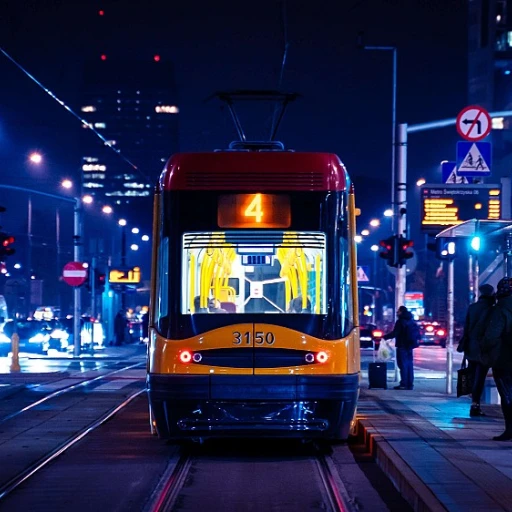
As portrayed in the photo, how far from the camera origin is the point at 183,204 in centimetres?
1220

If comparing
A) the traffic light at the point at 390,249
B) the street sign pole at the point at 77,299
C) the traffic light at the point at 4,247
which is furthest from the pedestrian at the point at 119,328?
the traffic light at the point at 390,249

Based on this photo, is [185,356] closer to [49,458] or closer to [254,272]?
[254,272]

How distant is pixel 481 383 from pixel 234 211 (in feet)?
17.0

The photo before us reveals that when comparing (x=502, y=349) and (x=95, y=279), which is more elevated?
(x=95, y=279)

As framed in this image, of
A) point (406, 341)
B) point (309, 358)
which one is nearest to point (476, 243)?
point (406, 341)

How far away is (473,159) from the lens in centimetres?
2225

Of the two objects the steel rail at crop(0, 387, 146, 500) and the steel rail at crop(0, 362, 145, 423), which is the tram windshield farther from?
the steel rail at crop(0, 362, 145, 423)

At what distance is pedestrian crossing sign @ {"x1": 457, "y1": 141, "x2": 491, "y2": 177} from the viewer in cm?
2223

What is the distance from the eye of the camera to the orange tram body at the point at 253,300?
38.8ft

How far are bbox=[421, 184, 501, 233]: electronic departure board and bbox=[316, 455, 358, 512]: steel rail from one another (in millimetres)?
13057

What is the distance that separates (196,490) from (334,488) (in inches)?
50.2

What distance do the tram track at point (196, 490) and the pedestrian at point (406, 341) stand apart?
9070 mm

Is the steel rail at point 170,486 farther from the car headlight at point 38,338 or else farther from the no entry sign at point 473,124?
the car headlight at point 38,338

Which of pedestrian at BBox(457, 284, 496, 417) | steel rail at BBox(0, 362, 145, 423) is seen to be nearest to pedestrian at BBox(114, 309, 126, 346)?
steel rail at BBox(0, 362, 145, 423)
